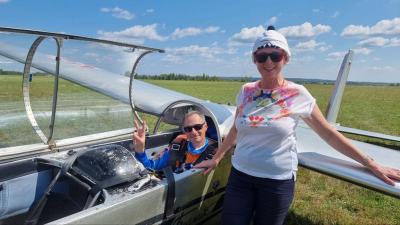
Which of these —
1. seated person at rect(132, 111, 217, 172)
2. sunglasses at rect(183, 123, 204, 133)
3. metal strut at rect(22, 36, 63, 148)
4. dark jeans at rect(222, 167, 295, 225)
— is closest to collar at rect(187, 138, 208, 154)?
seated person at rect(132, 111, 217, 172)

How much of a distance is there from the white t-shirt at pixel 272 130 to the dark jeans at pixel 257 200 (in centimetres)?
6

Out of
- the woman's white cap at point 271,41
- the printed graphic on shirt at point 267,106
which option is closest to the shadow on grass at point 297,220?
the printed graphic on shirt at point 267,106

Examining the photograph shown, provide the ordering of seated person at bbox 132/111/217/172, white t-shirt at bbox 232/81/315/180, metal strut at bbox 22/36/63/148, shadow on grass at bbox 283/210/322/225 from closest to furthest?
white t-shirt at bbox 232/81/315/180 → seated person at bbox 132/111/217/172 → metal strut at bbox 22/36/63/148 → shadow on grass at bbox 283/210/322/225

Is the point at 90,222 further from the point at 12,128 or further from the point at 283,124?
the point at 12,128

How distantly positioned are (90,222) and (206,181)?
129 centimetres

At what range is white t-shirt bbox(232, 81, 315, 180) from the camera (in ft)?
7.91

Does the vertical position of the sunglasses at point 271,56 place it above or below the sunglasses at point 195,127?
above

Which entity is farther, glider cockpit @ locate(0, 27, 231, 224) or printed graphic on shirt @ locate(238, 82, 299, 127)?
glider cockpit @ locate(0, 27, 231, 224)

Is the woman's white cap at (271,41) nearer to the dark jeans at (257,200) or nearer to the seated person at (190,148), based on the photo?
the dark jeans at (257,200)

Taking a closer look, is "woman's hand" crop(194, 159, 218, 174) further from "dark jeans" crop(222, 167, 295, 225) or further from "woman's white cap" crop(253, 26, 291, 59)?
"woman's white cap" crop(253, 26, 291, 59)

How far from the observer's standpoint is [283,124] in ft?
7.88

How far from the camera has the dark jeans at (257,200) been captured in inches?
95.7

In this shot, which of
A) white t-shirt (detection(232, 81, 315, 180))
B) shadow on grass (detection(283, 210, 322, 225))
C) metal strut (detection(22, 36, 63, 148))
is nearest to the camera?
white t-shirt (detection(232, 81, 315, 180))

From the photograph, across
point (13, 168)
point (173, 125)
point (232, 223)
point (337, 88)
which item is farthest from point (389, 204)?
point (13, 168)
